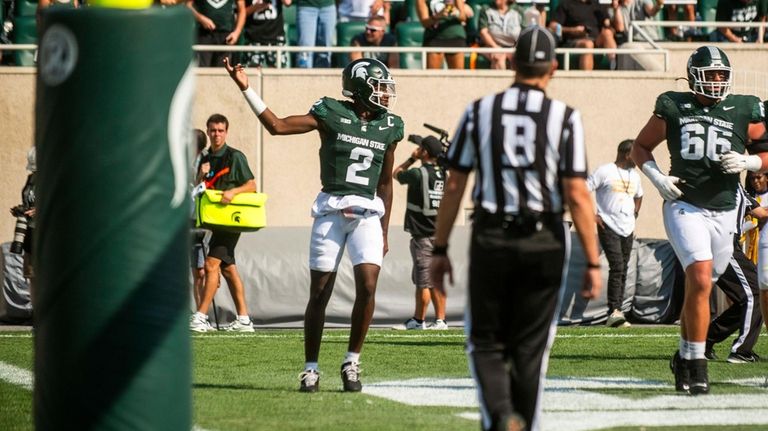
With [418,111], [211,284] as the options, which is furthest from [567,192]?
[418,111]

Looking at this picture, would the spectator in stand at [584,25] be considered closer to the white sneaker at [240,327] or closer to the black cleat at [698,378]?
the white sneaker at [240,327]

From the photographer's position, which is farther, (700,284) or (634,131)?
(634,131)

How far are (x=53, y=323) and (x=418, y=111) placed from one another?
43.9 ft

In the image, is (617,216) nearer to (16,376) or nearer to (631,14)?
(631,14)

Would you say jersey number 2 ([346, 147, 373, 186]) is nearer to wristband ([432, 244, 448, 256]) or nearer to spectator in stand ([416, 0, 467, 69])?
wristband ([432, 244, 448, 256])

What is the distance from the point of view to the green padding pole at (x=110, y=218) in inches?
180

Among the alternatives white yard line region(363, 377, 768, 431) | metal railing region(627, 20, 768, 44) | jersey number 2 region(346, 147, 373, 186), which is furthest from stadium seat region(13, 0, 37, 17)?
white yard line region(363, 377, 768, 431)

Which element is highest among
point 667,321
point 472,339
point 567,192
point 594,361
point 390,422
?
point 567,192

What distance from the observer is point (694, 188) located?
8.28 m

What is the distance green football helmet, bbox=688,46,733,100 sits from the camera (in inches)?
326

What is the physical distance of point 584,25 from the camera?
711 inches

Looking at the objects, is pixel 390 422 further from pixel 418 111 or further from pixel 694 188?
pixel 418 111

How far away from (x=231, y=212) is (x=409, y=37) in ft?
18.5

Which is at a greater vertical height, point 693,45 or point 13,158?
point 693,45
